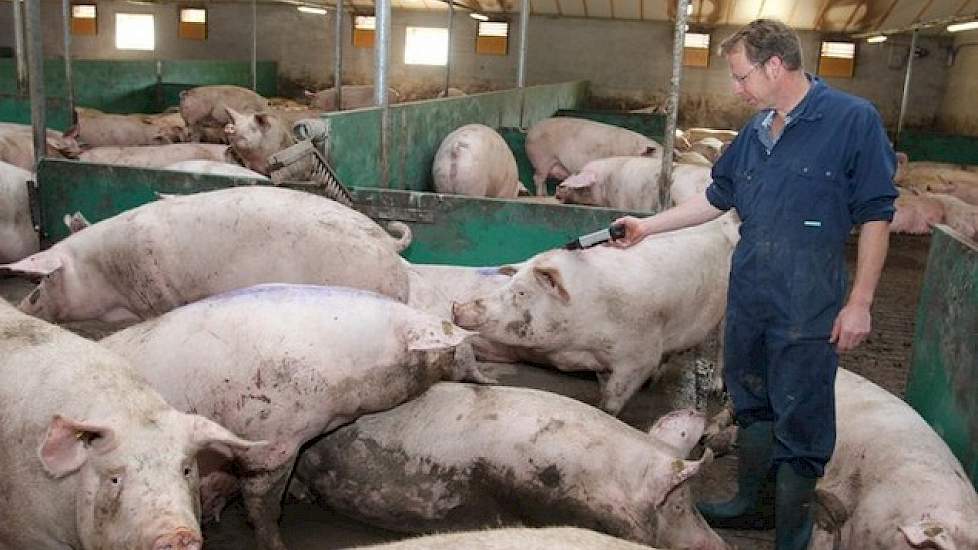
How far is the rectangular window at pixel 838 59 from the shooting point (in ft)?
62.2

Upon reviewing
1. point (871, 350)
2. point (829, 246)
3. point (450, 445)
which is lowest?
point (871, 350)

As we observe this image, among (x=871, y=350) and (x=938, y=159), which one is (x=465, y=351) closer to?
(x=871, y=350)

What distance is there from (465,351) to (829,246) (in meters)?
1.66

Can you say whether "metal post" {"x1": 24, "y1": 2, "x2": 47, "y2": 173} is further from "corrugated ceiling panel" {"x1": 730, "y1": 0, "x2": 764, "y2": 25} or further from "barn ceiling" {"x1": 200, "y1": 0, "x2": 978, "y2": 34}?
"corrugated ceiling panel" {"x1": 730, "y1": 0, "x2": 764, "y2": 25}

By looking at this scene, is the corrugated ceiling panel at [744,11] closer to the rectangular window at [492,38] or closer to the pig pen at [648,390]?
the rectangular window at [492,38]

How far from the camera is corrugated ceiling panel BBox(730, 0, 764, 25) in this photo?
18.4 meters

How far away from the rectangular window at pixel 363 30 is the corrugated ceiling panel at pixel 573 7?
441cm

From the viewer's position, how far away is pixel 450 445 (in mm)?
3326

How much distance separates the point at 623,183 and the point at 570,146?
2.49m

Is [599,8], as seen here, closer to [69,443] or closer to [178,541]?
[69,443]

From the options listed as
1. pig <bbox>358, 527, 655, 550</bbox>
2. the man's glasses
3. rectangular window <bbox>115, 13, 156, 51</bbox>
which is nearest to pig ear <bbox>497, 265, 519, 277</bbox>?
the man's glasses

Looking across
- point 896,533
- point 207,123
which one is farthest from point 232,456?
point 207,123

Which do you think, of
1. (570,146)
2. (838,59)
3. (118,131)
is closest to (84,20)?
(118,131)

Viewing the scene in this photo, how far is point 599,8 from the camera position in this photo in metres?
19.5
